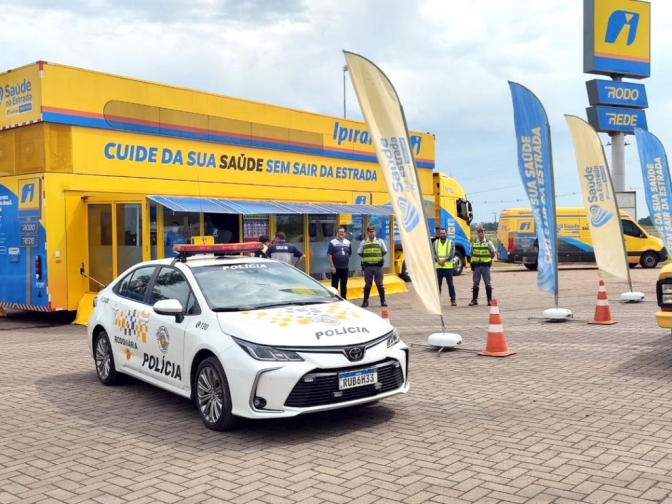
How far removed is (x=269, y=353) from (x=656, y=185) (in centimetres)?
1545

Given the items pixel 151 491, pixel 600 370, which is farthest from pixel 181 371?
pixel 600 370

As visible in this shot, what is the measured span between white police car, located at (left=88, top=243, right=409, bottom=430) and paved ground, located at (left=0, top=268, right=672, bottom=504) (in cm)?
34

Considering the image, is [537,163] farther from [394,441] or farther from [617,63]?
[617,63]

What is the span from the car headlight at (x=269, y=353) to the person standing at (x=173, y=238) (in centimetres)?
905

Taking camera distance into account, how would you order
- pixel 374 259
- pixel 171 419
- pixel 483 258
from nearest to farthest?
pixel 171 419 → pixel 483 258 → pixel 374 259

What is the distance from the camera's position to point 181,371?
6527 mm

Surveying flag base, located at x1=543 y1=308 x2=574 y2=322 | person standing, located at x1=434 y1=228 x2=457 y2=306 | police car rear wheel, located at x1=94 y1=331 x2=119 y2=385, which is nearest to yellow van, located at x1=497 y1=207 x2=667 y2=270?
Answer: person standing, located at x1=434 y1=228 x2=457 y2=306

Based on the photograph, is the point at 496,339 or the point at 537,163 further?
the point at 537,163

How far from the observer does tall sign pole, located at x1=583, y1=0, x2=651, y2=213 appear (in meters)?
33.7

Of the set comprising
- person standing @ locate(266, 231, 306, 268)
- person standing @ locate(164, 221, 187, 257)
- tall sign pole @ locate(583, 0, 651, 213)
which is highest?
tall sign pole @ locate(583, 0, 651, 213)

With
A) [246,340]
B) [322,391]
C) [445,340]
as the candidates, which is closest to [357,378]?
[322,391]

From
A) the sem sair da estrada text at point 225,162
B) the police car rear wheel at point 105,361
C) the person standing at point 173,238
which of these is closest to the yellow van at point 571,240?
the sem sair da estrada text at point 225,162

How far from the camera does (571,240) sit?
29531mm

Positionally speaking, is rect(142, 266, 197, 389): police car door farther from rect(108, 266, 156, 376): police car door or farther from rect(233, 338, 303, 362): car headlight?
rect(233, 338, 303, 362): car headlight
